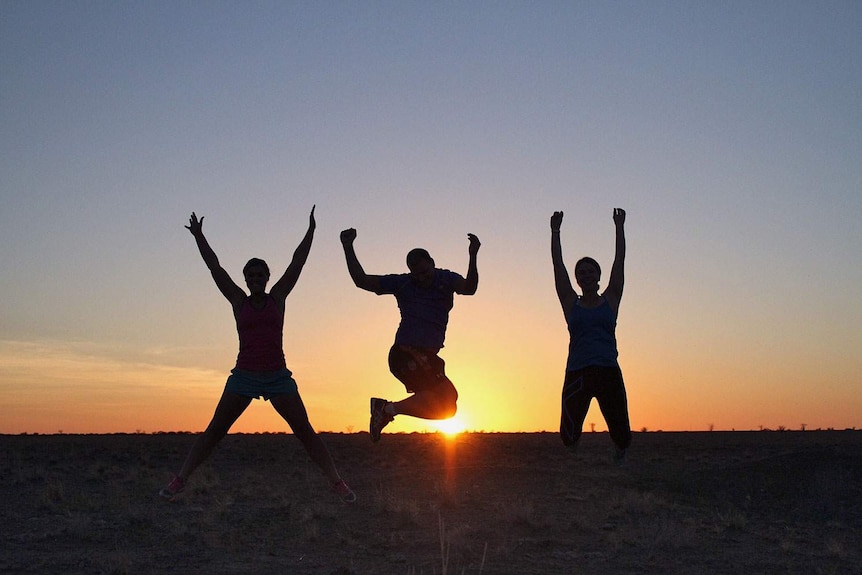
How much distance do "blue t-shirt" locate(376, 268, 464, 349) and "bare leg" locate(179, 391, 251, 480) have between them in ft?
5.88

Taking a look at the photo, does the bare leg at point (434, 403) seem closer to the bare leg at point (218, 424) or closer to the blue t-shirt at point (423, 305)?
the blue t-shirt at point (423, 305)

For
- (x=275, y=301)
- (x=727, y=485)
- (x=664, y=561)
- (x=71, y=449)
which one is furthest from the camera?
(x=71, y=449)

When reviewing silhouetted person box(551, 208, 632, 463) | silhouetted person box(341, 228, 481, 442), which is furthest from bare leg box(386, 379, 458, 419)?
silhouetted person box(551, 208, 632, 463)

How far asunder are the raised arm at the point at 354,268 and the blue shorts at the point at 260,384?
4.52 ft

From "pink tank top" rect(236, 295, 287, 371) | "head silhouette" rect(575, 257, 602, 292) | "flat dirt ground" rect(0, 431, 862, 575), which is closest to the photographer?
"pink tank top" rect(236, 295, 287, 371)

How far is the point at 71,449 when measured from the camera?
45.0 meters

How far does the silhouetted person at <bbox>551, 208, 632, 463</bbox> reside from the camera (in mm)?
10195

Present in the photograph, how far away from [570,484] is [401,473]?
5712 millimetres

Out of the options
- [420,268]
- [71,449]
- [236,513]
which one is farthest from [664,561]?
[71,449]

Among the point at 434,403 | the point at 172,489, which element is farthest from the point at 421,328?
the point at 172,489

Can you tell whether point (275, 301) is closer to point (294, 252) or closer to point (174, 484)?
point (294, 252)

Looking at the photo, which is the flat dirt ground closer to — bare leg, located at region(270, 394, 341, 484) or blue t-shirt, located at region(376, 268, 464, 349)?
bare leg, located at region(270, 394, 341, 484)

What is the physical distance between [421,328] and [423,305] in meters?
0.25

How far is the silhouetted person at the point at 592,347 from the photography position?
10.2 meters
